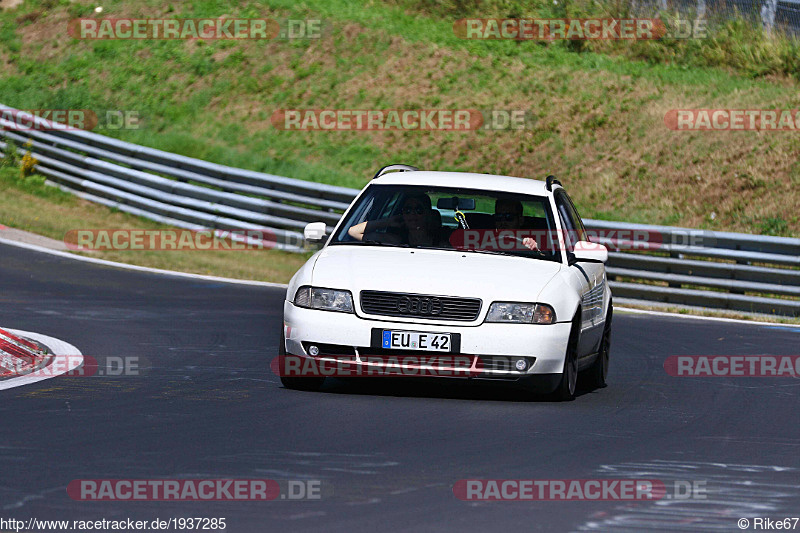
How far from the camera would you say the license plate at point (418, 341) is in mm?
9383

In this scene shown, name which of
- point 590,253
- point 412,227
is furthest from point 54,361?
point 590,253

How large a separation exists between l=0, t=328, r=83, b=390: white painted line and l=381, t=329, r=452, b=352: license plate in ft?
8.04

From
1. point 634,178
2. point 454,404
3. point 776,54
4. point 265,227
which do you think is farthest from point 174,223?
point 454,404

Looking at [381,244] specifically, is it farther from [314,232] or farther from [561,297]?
[561,297]

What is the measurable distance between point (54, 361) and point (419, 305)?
121 inches

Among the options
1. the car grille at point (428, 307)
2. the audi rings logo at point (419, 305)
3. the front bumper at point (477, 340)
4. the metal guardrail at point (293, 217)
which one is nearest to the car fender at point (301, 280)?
the front bumper at point (477, 340)

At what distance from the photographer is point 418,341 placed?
9.38 meters

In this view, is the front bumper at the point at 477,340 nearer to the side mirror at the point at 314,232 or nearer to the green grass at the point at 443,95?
the side mirror at the point at 314,232

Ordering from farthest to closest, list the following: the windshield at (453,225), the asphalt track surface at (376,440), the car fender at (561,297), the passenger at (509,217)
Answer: the passenger at (509,217) < the windshield at (453,225) < the car fender at (561,297) < the asphalt track surface at (376,440)

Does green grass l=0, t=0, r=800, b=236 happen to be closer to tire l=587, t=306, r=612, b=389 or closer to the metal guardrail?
the metal guardrail

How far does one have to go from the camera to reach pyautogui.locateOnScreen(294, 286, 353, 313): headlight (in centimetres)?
952

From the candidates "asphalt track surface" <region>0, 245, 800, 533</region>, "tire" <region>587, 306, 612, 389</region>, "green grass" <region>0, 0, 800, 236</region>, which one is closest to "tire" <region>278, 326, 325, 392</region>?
"asphalt track surface" <region>0, 245, 800, 533</region>

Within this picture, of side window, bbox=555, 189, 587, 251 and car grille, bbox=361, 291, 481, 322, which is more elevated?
side window, bbox=555, 189, 587, 251

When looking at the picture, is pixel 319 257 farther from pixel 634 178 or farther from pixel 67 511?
pixel 634 178
